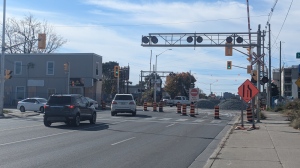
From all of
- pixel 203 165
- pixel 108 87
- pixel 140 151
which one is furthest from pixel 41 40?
pixel 108 87

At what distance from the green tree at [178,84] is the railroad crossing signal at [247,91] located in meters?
91.7

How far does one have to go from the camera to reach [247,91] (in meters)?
27.2

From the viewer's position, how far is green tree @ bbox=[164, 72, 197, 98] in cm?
11962

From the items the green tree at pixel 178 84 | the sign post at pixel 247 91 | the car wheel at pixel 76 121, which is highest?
the green tree at pixel 178 84

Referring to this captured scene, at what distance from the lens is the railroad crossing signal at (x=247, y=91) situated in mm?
27094

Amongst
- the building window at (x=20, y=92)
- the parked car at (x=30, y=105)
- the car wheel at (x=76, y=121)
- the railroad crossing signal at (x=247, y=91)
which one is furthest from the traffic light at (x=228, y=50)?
the building window at (x=20, y=92)

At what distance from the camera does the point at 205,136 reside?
22969 millimetres

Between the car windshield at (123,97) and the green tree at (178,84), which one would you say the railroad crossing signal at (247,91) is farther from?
the green tree at (178,84)

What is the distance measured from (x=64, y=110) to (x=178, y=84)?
9409cm

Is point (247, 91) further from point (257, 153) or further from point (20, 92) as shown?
point (20, 92)

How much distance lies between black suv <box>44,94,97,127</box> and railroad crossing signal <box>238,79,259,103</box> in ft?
30.2

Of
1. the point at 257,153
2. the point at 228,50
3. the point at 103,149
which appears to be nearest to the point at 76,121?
the point at 103,149

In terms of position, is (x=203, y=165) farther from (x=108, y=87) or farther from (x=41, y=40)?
(x=108, y=87)

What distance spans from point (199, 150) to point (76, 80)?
49.4 meters
